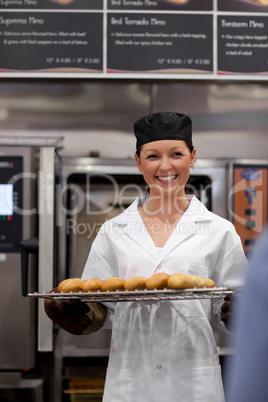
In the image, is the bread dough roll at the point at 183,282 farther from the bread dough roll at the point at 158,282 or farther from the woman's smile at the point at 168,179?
the woman's smile at the point at 168,179

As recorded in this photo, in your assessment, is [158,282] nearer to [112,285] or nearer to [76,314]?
[112,285]

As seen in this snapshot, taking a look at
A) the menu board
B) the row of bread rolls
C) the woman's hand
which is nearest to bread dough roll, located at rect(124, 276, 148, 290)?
the row of bread rolls

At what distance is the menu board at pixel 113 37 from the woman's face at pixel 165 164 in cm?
116

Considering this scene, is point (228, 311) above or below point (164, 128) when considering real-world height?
below

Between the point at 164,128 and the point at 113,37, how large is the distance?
125 centimetres

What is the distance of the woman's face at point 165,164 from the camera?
4.49 feet

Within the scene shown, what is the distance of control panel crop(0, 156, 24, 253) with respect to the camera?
7.24 ft

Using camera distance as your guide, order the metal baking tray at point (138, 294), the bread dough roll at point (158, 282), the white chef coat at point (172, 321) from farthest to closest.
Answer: the white chef coat at point (172, 321), the bread dough roll at point (158, 282), the metal baking tray at point (138, 294)

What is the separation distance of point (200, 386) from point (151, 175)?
2.00 ft

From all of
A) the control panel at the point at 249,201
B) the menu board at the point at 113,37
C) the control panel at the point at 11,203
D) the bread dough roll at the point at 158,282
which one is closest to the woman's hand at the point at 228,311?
the bread dough roll at the point at 158,282

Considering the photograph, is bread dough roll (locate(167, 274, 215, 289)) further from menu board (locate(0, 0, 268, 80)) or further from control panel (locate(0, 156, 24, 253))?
menu board (locate(0, 0, 268, 80))

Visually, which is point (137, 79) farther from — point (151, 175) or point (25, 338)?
point (25, 338)

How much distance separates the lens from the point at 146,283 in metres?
1.20

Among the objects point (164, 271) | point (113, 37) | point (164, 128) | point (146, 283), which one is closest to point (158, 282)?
point (146, 283)
